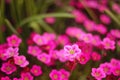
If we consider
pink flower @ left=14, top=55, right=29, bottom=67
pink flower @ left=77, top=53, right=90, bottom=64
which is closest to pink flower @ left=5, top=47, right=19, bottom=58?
pink flower @ left=14, top=55, right=29, bottom=67

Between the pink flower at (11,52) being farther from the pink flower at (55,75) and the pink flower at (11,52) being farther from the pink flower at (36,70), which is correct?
the pink flower at (55,75)

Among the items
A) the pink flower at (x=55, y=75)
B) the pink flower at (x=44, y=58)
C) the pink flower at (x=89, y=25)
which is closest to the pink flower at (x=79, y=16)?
the pink flower at (x=89, y=25)

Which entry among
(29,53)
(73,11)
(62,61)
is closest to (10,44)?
(29,53)

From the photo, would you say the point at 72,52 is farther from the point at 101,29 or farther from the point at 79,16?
the point at 79,16

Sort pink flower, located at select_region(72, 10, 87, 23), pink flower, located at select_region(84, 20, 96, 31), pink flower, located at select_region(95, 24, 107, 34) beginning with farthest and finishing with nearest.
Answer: pink flower, located at select_region(72, 10, 87, 23), pink flower, located at select_region(84, 20, 96, 31), pink flower, located at select_region(95, 24, 107, 34)

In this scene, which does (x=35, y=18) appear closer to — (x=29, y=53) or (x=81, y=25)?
(x=29, y=53)

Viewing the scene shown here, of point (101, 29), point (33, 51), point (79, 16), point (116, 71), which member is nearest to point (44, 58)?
point (33, 51)

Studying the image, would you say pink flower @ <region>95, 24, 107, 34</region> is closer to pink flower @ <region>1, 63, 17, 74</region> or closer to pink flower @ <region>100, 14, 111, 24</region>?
pink flower @ <region>100, 14, 111, 24</region>

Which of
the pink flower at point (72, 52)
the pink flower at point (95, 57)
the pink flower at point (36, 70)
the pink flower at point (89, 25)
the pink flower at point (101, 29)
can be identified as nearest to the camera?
the pink flower at point (72, 52)

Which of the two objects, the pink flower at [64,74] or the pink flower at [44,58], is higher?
the pink flower at [44,58]

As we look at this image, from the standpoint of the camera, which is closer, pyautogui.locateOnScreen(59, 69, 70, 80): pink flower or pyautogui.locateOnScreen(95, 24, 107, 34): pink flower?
pyautogui.locateOnScreen(59, 69, 70, 80): pink flower

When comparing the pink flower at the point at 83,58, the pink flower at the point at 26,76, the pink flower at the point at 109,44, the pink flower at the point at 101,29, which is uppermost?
the pink flower at the point at 109,44

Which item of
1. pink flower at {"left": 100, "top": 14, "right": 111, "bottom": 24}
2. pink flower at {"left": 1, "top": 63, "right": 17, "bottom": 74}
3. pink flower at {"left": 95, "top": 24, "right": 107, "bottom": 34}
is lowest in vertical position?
pink flower at {"left": 1, "top": 63, "right": 17, "bottom": 74}
